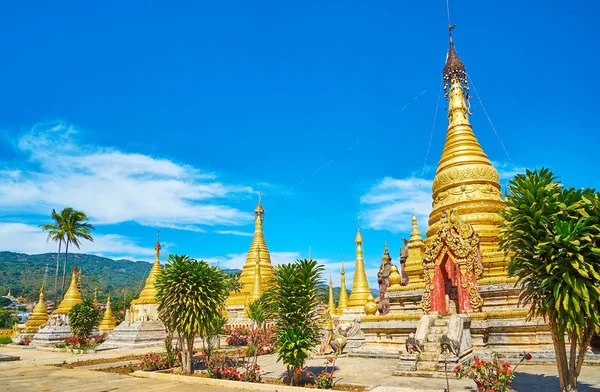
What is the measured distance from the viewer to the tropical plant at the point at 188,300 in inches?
636

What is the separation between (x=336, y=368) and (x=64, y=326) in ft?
103

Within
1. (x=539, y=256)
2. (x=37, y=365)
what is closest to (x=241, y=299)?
(x=37, y=365)

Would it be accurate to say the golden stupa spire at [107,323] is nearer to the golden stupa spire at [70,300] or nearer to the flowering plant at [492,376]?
the golden stupa spire at [70,300]

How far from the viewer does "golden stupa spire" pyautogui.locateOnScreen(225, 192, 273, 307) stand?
153 feet

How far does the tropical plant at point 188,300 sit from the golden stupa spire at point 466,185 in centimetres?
1330

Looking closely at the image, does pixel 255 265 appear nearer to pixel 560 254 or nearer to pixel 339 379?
pixel 339 379

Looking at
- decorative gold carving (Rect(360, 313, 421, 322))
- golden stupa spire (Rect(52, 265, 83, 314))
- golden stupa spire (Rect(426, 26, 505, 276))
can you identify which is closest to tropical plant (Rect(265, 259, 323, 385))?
decorative gold carving (Rect(360, 313, 421, 322))

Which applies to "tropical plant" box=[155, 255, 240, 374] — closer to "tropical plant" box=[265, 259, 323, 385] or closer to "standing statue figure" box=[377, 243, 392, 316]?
"tropical plant" box=[265, 259, 323, 385]

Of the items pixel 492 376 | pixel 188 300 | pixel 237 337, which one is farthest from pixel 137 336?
pixel 492 376

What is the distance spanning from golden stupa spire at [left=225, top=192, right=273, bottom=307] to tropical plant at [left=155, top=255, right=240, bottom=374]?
2918 centimetres

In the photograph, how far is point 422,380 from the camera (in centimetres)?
1382

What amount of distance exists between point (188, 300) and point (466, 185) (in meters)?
17.9

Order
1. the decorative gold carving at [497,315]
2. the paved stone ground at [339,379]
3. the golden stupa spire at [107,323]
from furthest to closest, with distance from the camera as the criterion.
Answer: the golden stupa spire at [107,323], the decorative gold carving at [497,315], the paved stone ground at [339,379]

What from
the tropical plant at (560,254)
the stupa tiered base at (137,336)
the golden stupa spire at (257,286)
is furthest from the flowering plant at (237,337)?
the tropical plant at (560,254)
